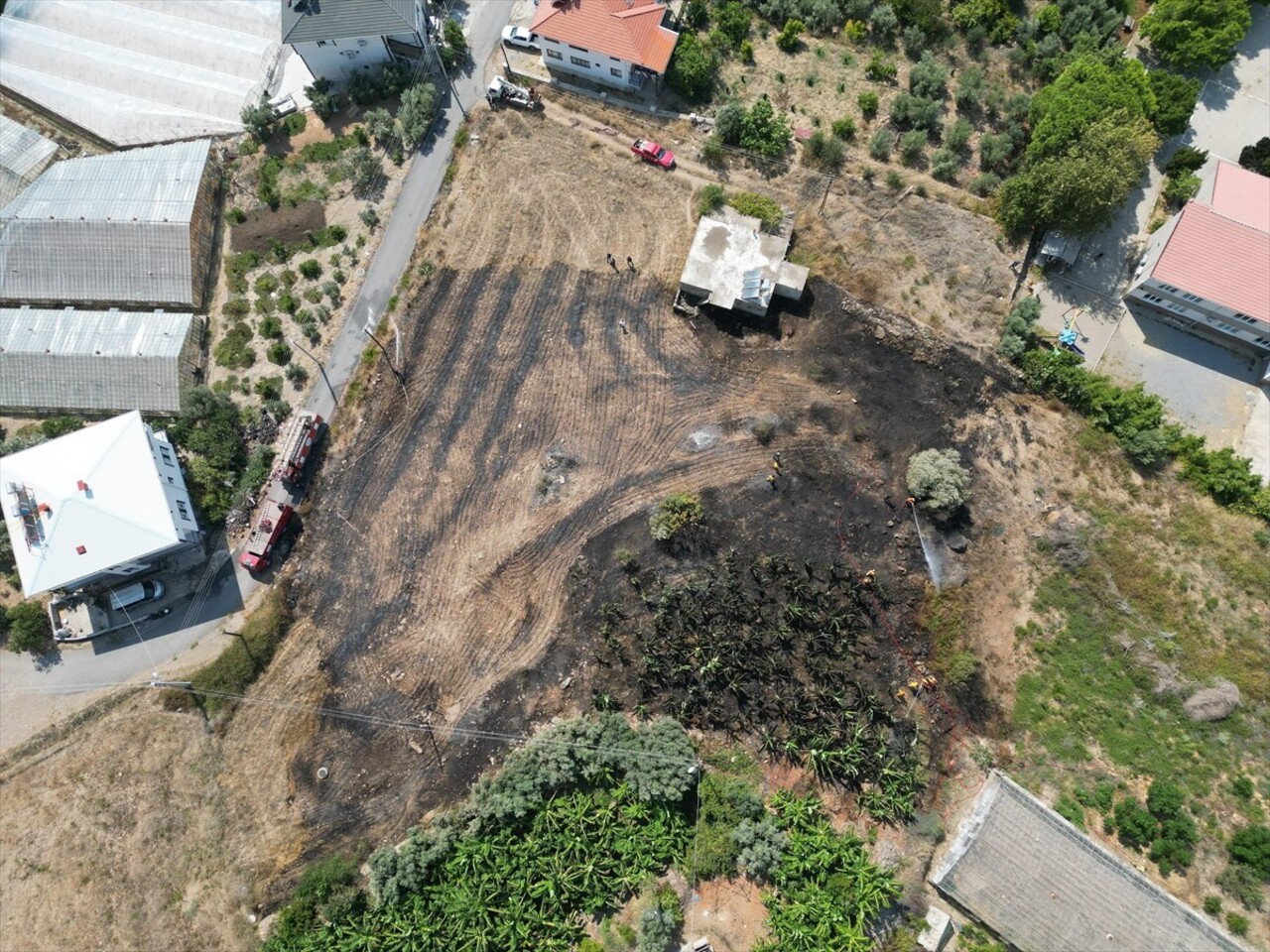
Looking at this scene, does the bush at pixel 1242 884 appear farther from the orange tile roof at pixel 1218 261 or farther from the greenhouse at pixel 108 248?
the greenhouse at pixel 108 248

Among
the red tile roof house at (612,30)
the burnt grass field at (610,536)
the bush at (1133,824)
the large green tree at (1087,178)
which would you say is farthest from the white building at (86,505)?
the large green tree at (1087,178)

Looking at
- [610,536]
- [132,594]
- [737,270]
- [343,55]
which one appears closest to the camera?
[132,594]

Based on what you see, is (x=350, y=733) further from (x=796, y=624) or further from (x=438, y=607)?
(x=796, y=624)

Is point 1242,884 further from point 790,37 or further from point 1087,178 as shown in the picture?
point 790,37

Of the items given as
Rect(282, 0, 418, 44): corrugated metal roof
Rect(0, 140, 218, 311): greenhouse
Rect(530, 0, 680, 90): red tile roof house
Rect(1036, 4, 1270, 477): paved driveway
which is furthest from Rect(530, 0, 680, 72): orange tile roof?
Rect(1036, 4, 1270, 477): paved driveway

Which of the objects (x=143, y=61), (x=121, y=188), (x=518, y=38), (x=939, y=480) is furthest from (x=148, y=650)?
(x=939, y=480)
